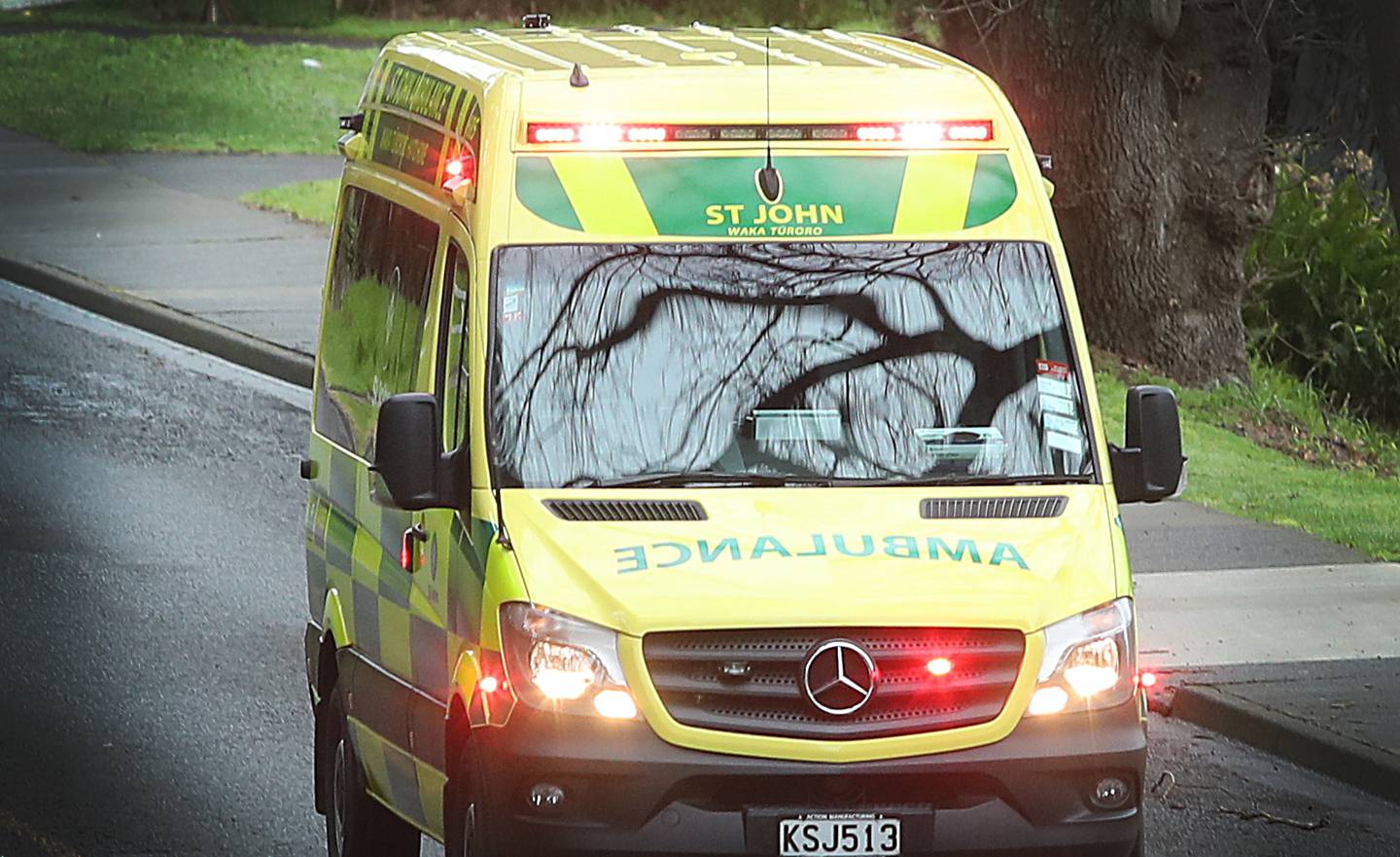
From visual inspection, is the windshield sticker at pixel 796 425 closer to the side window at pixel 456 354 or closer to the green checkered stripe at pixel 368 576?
the side window at pixel 456 354

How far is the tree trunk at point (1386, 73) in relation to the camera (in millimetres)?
10133

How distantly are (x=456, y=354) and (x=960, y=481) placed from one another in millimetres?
1356

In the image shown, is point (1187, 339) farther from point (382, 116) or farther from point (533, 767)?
point (533, 767)

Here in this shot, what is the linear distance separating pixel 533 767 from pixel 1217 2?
13.2 meters

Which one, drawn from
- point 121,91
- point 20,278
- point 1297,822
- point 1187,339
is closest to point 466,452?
point 1297,822

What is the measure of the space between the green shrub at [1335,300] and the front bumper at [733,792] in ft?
46.0

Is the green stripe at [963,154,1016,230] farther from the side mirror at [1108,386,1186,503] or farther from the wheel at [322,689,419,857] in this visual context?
the wheel at [322,689,419,857]

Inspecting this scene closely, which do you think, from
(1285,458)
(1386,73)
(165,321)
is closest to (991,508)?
(1386,73)

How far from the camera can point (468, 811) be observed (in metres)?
6.87

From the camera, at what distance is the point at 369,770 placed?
7.95 meters

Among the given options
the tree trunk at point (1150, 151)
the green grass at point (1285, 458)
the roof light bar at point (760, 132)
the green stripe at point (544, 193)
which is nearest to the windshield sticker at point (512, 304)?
the green stripe at point (544, 193)

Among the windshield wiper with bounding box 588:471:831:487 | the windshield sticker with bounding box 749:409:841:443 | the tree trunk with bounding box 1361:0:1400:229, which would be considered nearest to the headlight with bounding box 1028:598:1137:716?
the windshield wiper with bounding box 588:471:831:487

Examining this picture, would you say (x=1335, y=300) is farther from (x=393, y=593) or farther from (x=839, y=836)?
(x=839, y=836)

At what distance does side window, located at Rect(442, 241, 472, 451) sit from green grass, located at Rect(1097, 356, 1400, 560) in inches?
277
